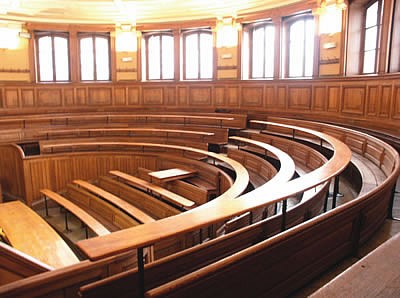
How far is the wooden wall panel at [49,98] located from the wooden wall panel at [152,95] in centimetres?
241

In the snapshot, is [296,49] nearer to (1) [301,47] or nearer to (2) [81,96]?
(1) [301,47]

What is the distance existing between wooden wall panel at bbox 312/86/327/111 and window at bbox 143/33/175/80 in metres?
4.47

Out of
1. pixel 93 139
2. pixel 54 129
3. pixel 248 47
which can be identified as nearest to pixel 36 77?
pixel 54 129

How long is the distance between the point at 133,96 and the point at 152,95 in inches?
22.6

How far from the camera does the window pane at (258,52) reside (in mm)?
9180

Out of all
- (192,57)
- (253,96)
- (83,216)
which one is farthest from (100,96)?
(83,216)

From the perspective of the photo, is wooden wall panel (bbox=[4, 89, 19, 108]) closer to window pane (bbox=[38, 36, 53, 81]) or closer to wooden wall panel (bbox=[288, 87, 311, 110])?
window pane (bbox=[38, 36, 53, 81])

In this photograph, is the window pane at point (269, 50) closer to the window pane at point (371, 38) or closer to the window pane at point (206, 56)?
the window pane at point (206, 56)

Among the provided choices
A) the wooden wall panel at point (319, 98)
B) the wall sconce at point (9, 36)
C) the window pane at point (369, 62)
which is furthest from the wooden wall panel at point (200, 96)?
the wall sconce at point (9, 36)

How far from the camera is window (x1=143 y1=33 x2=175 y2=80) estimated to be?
34.0 ft

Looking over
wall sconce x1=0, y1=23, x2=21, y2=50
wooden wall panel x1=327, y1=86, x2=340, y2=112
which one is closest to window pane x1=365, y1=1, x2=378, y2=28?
wooden wall panel x1=327, y1=86, x2=340, y2=112

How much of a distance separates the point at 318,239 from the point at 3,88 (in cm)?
968

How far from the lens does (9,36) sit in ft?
30.4

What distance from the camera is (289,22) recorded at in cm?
840
